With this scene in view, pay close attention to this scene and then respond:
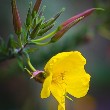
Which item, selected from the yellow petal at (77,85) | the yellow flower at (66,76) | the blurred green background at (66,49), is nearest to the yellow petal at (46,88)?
the yellow flower at (66,76)

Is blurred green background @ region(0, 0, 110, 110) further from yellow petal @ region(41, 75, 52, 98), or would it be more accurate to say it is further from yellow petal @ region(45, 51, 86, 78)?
yellow petal @ region(41, 75, 52, 98)

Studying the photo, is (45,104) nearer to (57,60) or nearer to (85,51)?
(85,51)

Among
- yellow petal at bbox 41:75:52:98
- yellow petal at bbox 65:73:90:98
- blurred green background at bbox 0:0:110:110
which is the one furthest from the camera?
blurred green background at bbox 0:0:110:110

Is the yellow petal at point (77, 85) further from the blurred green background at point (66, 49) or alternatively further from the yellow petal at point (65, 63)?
the blurred green background at point (66, 49)

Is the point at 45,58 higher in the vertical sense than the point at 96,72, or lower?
higher

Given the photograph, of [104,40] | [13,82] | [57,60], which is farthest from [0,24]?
[57,60]

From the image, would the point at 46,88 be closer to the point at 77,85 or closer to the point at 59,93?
the point at 59,93

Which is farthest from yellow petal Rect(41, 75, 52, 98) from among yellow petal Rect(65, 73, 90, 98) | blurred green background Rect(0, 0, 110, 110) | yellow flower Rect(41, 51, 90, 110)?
blurred green background Rect(0, 0, 110, 110)
